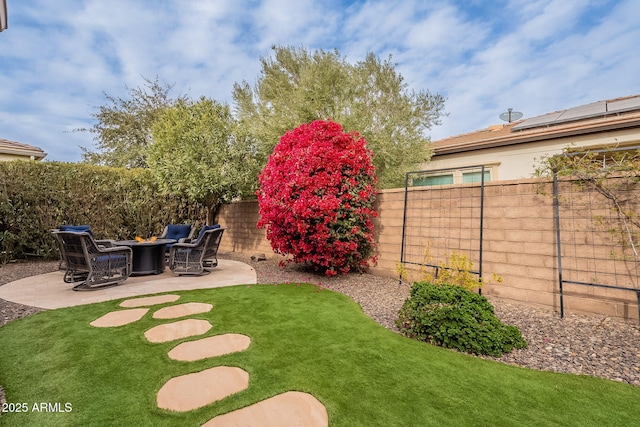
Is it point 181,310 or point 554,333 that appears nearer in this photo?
point 554,333

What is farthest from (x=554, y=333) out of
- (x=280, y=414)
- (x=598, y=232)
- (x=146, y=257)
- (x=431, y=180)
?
(x=431, y=180)

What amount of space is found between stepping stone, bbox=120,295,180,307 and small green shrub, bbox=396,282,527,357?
3485 millimetres

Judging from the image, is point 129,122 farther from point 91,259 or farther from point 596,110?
point 596,110

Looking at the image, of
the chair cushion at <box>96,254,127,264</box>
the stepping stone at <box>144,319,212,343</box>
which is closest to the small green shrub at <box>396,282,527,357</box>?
the stepping stone at <box>144,319,212,343</box>

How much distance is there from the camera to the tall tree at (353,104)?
9656 mm

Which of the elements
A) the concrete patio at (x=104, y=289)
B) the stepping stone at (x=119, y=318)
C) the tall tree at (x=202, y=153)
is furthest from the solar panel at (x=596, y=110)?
the stepping stone at (x=119, y=318)

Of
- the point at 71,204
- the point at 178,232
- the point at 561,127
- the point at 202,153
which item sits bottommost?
the point at 178,232

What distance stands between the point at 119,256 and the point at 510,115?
14379mm

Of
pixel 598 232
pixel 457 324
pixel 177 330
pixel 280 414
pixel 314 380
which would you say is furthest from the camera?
pixel 598 232

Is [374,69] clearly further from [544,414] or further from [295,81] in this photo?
[544,414]

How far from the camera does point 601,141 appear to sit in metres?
8.08

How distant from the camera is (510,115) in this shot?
1221 centimetres

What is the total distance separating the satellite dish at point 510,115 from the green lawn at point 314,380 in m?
12.3

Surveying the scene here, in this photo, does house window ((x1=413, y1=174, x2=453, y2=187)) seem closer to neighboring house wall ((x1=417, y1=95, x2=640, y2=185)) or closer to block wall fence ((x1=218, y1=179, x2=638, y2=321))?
neighboring house wall ((x1=417, y1=95, x2=640, y2=185))
